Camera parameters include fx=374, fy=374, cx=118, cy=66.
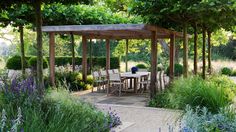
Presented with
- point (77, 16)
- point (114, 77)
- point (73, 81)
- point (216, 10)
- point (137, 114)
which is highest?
point (77, 16)

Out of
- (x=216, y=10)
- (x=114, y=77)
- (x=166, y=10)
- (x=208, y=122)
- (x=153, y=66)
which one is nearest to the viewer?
(x=208, y=122)

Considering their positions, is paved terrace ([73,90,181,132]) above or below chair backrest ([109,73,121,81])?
below

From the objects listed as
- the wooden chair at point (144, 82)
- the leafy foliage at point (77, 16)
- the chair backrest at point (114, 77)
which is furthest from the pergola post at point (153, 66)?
the leafy foliage at point (77, 16)

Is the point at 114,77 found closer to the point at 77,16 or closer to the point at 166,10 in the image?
the point at 166,10

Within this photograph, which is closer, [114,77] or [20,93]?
[20,93]

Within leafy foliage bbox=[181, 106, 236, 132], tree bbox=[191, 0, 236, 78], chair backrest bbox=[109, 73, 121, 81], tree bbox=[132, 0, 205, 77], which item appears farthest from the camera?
chair backrest bbox=[109, 73, 121, 81]

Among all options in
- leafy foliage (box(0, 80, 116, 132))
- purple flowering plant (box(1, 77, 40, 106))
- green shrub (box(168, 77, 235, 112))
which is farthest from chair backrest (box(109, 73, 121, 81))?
purple flowering plant (box(1, 77, 40, 106))

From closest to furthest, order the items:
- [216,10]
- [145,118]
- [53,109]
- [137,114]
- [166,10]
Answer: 1. [53,109]
2. [145,118]
3. [137,114]
4. [216,10]
5. [166,10]

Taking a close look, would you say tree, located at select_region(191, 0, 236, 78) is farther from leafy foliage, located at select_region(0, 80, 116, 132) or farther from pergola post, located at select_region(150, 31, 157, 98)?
leafy foliage, located at select_region(0, 80, 116, 132)

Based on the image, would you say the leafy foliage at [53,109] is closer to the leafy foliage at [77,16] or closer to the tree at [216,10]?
the tree at [216,10]

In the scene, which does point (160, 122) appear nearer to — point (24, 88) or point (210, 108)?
point (210, 108)

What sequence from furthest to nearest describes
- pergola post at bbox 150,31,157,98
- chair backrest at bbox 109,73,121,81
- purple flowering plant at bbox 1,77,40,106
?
chair backrest at bbox 109,73,121,81 < pergola post at bbox 150,31,157,98 < purple flowering plant at bbox 1,77,40,106

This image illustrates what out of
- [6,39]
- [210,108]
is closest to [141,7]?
[210,108]

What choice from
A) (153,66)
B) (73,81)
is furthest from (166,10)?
(73,81)
